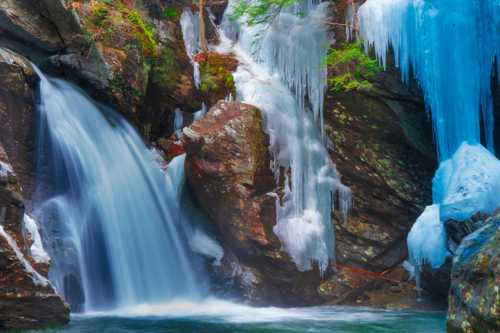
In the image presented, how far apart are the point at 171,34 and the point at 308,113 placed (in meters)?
4.56

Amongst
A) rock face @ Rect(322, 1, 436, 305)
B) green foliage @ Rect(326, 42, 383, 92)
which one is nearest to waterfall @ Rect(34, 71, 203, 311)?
rock face @ Rect(322, 1, 436, 305)

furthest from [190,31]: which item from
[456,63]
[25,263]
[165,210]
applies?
[25,263]

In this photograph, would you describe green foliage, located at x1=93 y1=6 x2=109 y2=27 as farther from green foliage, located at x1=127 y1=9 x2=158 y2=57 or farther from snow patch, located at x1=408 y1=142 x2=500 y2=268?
snow patch, located at x1=408 y1=142 x2=500 y2=268

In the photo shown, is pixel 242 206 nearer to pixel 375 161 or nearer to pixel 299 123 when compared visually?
pixel 299 123

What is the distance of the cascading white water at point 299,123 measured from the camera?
9586mm

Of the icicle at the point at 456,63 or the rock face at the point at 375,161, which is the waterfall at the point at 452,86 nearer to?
the icicle at the point at 456,63

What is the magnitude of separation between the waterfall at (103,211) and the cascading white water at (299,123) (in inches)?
79.8

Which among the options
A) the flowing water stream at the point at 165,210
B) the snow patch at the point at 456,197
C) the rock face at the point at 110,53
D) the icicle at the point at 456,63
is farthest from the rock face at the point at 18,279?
the icicle at the point at 456,63

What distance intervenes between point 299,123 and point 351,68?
1.55 m

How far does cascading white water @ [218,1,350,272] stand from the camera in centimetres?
959

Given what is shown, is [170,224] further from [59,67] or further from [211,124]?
[59,67]

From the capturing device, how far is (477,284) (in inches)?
164

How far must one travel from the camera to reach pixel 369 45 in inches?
380

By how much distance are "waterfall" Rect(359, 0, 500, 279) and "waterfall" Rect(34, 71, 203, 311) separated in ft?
14.3
